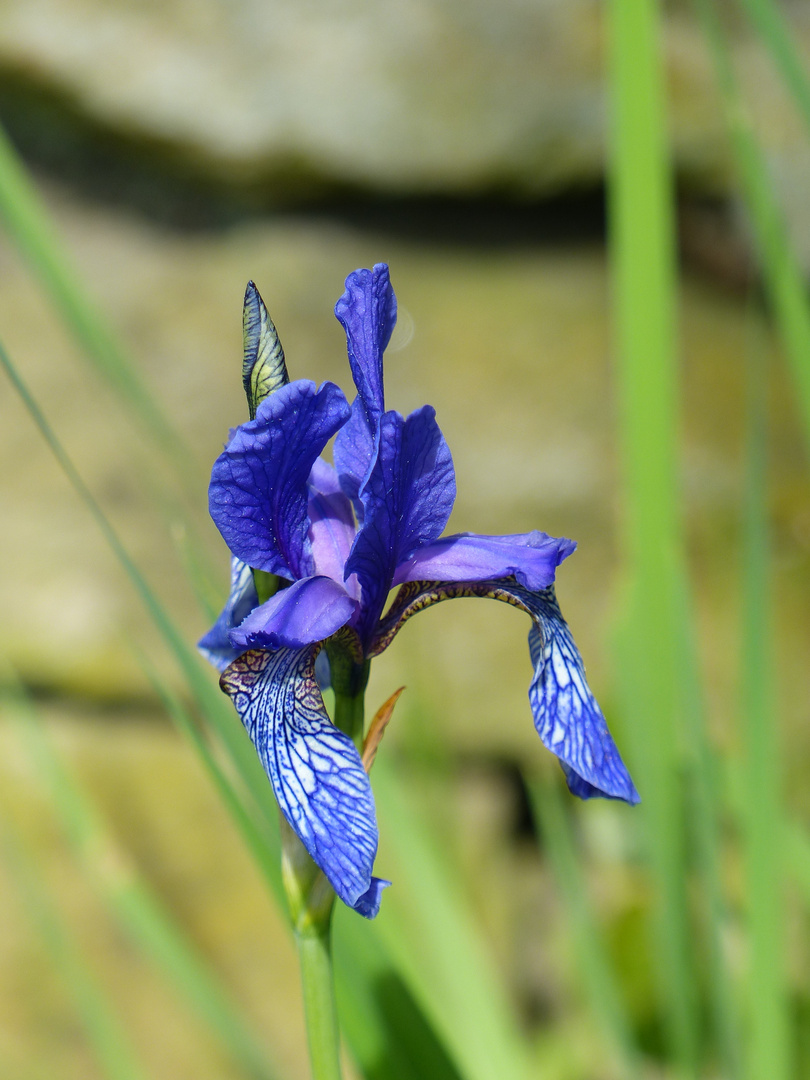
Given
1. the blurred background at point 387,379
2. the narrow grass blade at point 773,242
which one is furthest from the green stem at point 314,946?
the blurred background at point 387,379

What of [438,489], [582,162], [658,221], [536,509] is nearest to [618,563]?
[536,509]

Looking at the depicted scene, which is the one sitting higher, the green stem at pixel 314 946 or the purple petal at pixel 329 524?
the purple petal at pixel 329 524

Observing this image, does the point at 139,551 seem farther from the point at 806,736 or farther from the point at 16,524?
the point at 806,736

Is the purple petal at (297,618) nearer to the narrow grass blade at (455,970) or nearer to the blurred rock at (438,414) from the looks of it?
the narrow grass blade at (455,970)

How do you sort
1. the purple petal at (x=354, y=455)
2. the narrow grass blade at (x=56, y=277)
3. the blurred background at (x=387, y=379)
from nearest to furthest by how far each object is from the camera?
the purple petal at (x=354, y=455) < the narrow grass blade at (x=56, y=277) < the blurred background at (x=387, y=379)

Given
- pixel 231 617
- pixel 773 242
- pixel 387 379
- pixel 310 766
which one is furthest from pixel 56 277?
pixel 387 379

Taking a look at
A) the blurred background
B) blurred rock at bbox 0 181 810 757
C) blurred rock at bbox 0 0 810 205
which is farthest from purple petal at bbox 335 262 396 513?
blurred rock at bbox 0 0 810 205

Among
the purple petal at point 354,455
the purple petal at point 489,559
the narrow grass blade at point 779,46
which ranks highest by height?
the narrow grass blade at point 779,46
